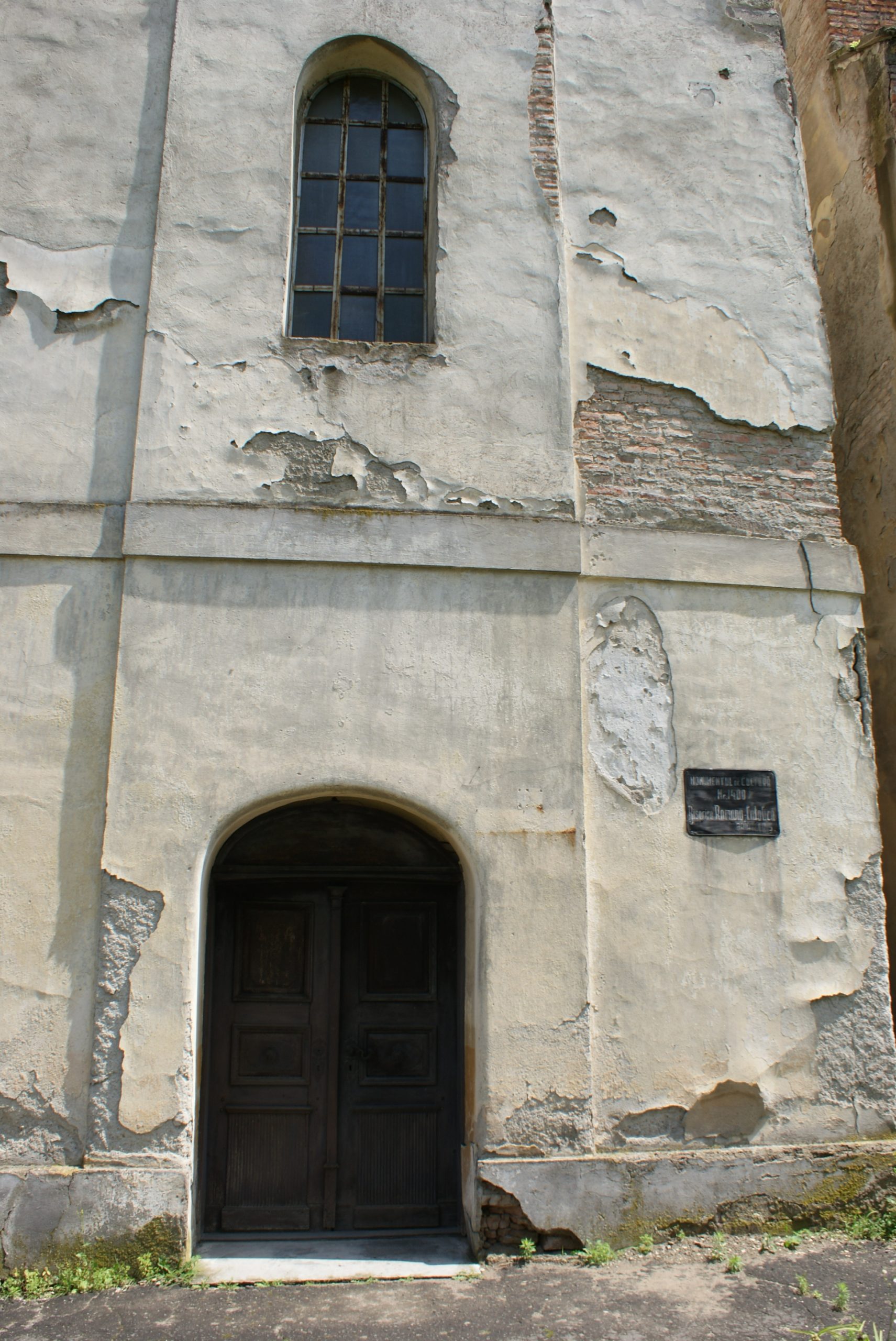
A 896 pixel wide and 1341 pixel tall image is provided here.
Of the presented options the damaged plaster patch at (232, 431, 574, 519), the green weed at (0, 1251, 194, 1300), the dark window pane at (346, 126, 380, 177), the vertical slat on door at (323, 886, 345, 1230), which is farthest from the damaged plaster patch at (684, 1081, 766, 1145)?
the dark window pane at (346, 126, 380, 177)

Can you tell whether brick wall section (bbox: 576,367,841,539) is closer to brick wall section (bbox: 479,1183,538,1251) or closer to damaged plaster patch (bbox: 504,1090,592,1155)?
damaged plaster patch (bbox: 504,1090,592,1155)

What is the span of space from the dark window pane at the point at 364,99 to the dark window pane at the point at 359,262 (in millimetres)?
894

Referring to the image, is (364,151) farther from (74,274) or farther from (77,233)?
(74,274)

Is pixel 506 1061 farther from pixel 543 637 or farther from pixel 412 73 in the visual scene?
pixel 412 73

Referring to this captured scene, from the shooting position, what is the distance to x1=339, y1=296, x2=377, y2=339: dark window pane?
5.77 metres

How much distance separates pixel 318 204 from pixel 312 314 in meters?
0.77

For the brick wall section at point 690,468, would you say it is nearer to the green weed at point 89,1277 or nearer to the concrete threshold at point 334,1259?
the concrete threshold at point 334,1259

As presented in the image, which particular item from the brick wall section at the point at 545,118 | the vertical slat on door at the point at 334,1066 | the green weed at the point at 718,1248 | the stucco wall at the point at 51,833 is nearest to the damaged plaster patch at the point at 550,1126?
the green weed at the point at 718,1248

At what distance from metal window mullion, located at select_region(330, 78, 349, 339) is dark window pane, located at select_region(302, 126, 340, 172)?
0.10 ft

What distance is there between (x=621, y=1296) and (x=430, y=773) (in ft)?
7.80

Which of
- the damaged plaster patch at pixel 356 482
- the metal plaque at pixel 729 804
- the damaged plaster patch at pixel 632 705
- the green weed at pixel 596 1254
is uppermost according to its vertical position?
the damaged plaster patch at pixel 356 482

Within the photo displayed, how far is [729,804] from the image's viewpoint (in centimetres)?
512

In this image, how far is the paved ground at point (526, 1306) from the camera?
12.3 feet

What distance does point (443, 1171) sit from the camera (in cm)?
526
